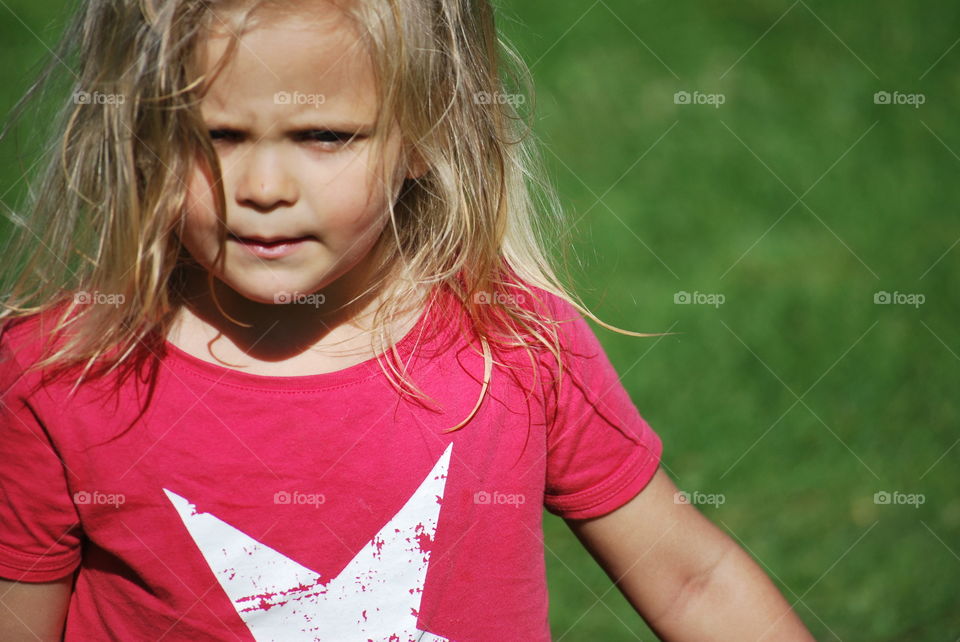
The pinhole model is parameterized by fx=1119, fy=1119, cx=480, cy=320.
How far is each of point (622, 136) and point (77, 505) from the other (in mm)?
3844

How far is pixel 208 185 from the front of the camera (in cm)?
154

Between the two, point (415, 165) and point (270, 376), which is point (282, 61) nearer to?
point (415, 165)

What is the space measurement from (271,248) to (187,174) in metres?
0.15

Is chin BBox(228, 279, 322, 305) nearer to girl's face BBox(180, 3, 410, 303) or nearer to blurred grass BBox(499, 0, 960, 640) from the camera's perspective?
girl's face BBox(180, 3, 410, 303)

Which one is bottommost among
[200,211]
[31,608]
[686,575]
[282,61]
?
[31,608]

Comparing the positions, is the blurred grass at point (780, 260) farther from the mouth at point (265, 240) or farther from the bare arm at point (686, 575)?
the mouth at point (265, 240)

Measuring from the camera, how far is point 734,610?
1.76m

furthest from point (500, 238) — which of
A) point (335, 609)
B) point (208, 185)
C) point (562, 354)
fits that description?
point (335, 609)

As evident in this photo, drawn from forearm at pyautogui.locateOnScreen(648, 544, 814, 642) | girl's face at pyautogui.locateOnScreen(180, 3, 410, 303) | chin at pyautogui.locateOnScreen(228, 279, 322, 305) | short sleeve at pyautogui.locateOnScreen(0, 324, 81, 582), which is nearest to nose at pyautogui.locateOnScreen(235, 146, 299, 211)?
girl's face at pyautogui.locateOnScreen(180, 3, 410, 303)

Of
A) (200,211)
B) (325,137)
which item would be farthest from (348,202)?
(200,211)

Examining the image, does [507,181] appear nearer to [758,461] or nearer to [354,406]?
[354,406]

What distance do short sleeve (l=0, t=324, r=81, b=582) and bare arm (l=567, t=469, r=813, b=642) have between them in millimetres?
787

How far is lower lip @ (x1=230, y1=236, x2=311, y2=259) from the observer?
157 centimetres

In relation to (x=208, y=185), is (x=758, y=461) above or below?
below
